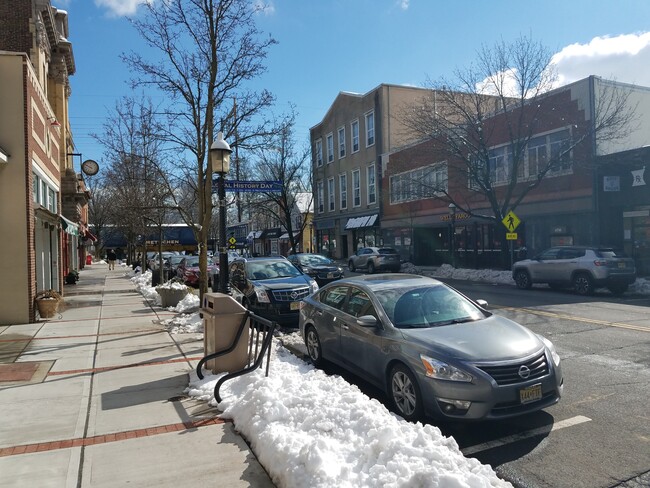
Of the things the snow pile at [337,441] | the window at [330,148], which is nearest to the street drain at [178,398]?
the snow pile at [337,441]

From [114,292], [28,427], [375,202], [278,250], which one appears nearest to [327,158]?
[375,202]

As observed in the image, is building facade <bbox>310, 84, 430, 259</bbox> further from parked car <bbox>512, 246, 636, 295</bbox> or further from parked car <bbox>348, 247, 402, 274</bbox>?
parked car <bbox>512, 246, 636, 295</bbox>

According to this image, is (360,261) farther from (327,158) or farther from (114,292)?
(327,158)

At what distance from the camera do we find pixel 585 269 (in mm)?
16156

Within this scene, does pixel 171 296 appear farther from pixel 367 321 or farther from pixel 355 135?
pixel 355 135

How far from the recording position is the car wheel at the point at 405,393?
4.90m

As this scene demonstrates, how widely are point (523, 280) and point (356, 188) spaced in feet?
82.0

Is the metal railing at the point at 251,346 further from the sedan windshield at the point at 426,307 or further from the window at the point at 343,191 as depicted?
the window at the point at 343,191

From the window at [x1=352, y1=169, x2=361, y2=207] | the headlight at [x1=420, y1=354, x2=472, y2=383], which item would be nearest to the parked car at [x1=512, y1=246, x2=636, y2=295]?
the headlight at [x1=420, y1=354, x2=472, y2=383]

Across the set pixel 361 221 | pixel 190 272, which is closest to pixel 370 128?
pixel 361 221

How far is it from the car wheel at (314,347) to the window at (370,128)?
110 feet

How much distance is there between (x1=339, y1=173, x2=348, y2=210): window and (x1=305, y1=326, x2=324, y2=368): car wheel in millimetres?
36759

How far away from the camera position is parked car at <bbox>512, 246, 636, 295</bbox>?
15.8 metres

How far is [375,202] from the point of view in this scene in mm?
39875
